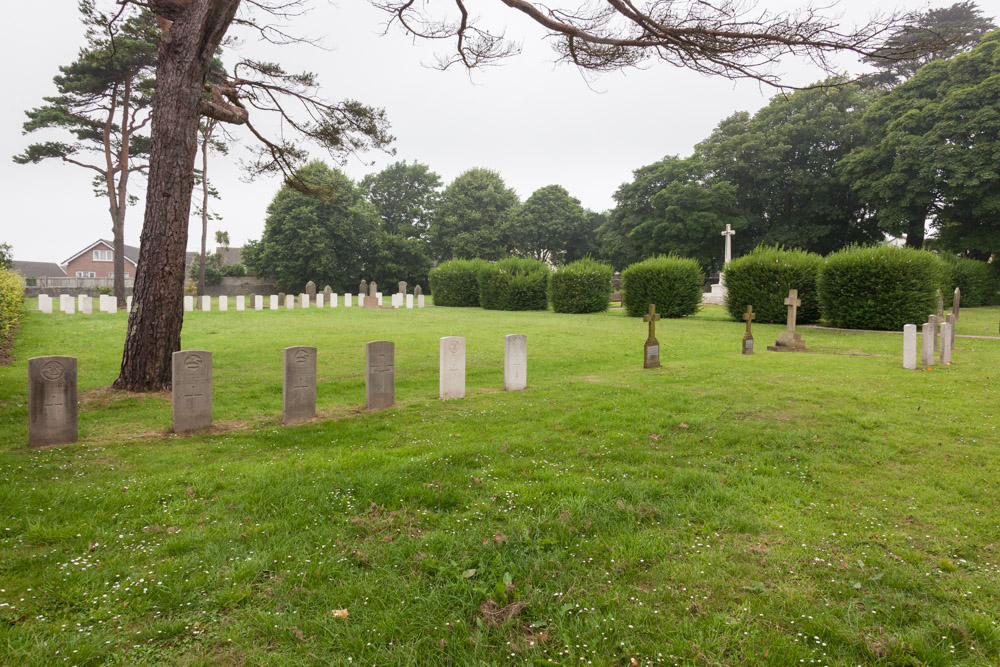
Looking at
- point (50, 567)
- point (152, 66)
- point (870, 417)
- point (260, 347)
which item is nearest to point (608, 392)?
point (870, 417)

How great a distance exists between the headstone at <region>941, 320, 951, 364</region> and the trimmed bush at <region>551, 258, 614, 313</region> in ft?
57.2

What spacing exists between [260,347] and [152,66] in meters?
18.8

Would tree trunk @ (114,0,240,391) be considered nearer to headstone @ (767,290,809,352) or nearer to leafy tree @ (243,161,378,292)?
headstone @ (767,290,809,352)

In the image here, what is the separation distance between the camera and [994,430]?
598 cm

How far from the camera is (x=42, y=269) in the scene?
60000 millimetres

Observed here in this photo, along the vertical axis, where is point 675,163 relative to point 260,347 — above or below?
above

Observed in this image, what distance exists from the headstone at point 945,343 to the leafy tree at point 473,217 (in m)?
41.4

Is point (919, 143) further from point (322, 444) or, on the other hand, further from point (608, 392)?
point (322, 444)

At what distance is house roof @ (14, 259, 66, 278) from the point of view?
190 ft

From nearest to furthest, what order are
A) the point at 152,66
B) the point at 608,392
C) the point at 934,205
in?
the point at 608,392 → the point at 152,66 → the point at 934,205

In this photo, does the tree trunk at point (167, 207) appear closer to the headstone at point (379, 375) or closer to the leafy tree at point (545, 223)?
the headstone at point (379, 375)

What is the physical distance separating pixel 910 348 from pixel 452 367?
359 inches

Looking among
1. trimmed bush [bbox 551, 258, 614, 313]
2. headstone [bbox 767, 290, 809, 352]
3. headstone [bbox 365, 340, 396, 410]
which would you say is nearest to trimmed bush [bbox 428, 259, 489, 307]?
trimmed bush [bbox 551, 258, 614, 313]

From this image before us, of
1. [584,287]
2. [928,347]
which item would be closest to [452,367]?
[928,347]
